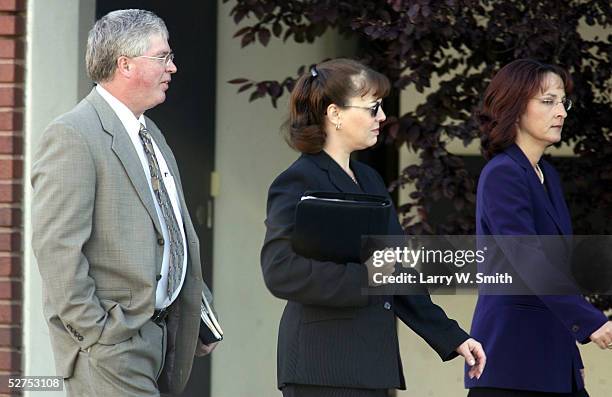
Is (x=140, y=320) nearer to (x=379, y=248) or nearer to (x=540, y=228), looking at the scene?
(x=379, y=248)

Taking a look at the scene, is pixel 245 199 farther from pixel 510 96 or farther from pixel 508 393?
pixel 508 393

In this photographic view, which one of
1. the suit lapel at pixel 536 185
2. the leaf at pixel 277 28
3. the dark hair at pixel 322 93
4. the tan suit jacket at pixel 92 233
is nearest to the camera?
the tan suit jacket at pixel 92 233

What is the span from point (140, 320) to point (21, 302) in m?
1.93

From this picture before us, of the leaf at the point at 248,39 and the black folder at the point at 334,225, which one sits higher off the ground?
the leaf at the point at 248,39

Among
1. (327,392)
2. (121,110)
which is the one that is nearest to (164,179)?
(121,110)

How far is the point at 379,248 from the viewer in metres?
3.86

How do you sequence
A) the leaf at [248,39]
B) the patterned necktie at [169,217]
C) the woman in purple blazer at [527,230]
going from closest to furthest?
the patterned necktie at [169,217]
the woman in purple blazer at [527,230]
the leaf at [248,39]

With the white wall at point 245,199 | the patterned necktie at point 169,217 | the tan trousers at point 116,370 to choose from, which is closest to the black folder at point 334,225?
the patterned necktie at point 169,217

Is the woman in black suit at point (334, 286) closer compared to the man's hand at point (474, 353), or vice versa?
the woman in black suit at point (334, 286)

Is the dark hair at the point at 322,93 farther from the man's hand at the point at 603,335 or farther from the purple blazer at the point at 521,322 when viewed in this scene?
the man's hand at the point at 603,335

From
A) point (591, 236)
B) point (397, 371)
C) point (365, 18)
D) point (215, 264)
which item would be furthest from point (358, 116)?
point (215, 264)

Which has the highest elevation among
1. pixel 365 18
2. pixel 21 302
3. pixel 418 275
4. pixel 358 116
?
pixel 365 18

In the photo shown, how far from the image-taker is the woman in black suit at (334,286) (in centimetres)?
381

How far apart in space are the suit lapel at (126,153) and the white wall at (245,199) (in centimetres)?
286
